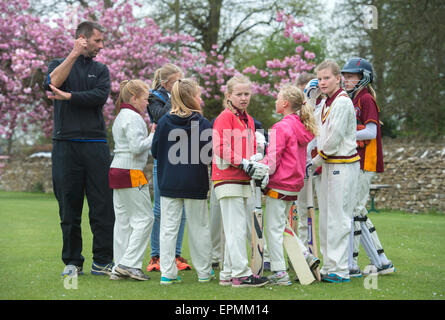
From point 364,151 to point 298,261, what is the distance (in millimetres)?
1492

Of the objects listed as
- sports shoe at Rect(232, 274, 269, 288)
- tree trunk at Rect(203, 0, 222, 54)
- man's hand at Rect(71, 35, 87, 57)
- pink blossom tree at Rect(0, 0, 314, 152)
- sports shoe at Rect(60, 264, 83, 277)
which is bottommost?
sports shoe at Rect(60, 264, 83, 277)

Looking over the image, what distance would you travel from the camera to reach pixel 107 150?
6254mm

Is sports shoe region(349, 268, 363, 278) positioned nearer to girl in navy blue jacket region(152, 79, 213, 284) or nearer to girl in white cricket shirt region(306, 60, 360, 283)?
girl in white cricket shirt region(306, 60, 360, 283)

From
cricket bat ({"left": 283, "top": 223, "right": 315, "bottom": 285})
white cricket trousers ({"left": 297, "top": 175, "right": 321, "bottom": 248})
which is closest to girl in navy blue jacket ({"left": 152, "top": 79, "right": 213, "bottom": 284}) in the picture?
cricket bat ({"left": 283, "top": 223, "right": 315, "bottom": 285})

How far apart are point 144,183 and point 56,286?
1.34 m

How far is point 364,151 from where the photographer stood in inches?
240

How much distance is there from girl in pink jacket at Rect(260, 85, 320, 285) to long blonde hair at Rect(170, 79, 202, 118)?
84cm

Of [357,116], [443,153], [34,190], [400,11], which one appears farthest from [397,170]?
[34,190]

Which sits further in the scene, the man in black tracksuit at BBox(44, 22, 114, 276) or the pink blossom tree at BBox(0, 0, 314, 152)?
the pink blossom tree at BBox(0, 0, 314, 152)

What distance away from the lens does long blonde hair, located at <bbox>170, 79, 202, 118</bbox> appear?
5531 mm

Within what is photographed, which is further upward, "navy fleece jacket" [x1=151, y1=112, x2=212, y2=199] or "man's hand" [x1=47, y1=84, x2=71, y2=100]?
"man's hand" [x1=47, y1=84, x2=71, y2=100]

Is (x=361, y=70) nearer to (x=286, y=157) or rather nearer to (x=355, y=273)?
(x=286, y=157)

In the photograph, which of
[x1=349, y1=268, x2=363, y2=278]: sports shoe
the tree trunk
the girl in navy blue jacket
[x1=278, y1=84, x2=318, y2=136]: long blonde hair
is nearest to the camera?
the girl in navy blue jacket

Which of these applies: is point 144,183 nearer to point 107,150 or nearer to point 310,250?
point 107,150
